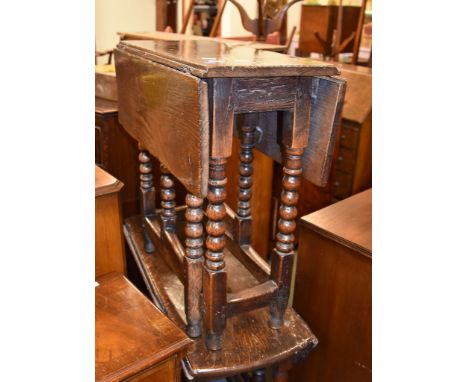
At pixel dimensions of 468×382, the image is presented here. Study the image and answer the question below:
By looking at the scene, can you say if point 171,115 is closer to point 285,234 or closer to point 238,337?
point 285,234

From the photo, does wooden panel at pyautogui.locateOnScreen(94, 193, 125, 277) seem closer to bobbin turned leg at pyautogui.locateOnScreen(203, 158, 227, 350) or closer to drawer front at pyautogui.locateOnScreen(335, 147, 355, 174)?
bobbin turned leg at pyautogui.locateOnScreen(203, 158, 227, 350)

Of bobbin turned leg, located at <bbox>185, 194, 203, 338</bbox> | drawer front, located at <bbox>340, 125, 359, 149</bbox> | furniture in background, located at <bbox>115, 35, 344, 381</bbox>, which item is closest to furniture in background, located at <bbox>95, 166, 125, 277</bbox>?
furniture in background, located at <bbox>115, 35, 344, 381</bbox>

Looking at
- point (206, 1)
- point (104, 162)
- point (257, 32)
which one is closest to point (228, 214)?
point (104, 162)

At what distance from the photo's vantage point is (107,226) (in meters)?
1.32

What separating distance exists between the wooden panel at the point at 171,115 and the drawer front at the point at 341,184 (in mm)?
1424

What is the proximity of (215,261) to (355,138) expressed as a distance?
1.49m

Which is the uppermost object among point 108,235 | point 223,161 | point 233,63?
point 233,63

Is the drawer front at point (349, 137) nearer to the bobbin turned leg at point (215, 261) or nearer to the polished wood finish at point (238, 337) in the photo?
the polished wood finish at point (238, 337)

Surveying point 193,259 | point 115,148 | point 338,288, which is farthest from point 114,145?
point 338,288

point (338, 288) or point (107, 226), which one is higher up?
point (107, 226)

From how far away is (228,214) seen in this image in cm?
146

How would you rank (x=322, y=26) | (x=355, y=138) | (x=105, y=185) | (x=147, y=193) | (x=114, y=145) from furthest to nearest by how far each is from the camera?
(x=322, y=26), (x=355, y=138), (x=114, y=145), (x=147, y=193), (x=105, y=185)
